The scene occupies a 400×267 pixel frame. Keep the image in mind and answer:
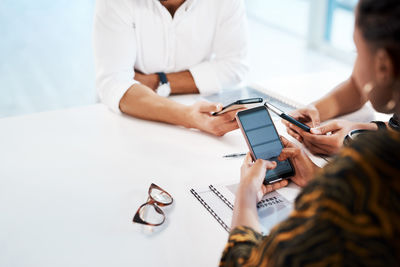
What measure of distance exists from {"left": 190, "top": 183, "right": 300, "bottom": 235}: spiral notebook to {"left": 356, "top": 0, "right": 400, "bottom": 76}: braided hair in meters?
0.49

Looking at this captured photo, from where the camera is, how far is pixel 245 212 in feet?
3.13

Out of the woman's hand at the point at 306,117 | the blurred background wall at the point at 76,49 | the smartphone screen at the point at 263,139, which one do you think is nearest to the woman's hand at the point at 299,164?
the smartphone screen at the point at 263,139

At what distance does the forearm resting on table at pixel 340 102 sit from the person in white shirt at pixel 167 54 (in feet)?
1.25

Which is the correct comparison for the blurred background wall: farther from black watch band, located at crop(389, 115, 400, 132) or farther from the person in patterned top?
the person in patterned top

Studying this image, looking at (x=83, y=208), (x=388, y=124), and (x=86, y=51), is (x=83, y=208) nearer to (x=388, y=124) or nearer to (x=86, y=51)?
(x=388, y=124)

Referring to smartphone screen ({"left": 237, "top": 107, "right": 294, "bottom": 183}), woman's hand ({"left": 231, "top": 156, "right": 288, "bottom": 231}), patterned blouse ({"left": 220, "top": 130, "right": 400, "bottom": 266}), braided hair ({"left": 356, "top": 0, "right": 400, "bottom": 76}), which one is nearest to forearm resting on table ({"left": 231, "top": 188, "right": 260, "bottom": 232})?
woman's hand ({"left": 231, "top": 156, "right": 288, "bottom": 231})

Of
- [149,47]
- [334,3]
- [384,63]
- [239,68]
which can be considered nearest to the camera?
[384,63]

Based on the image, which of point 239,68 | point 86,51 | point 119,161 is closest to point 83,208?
point 119,161

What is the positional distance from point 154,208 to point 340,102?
835 mm

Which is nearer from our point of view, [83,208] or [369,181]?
[369,181]

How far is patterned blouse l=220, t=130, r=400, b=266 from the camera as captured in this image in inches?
22.3

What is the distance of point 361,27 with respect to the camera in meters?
0.70

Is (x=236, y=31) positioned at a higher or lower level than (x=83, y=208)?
higher

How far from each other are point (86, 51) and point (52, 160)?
11.2ft
